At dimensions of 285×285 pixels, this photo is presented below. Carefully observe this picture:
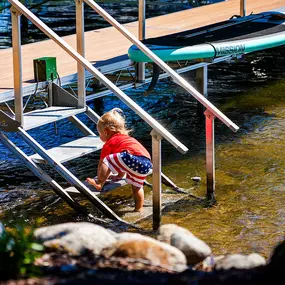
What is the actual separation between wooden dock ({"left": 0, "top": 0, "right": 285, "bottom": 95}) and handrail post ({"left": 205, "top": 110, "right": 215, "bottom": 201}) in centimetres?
186

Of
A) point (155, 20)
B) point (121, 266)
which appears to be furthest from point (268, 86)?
point (121, 266)

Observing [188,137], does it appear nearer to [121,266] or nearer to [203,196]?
[203,196]

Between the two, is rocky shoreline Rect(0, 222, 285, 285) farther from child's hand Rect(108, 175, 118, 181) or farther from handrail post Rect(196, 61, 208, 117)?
handrail post Rect(196, 61, 208, 117)

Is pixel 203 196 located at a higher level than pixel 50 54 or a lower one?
lower

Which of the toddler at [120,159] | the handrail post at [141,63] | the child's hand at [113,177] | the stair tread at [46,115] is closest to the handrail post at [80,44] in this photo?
the stair tread at [46,115]

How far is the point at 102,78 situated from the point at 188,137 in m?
3.47

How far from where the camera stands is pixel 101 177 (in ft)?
25.0

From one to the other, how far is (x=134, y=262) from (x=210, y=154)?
3.45m

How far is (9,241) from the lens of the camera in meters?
4.62

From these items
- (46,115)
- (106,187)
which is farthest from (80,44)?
(106,187)

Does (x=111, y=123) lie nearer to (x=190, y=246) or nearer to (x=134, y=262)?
(x=190, y=246)

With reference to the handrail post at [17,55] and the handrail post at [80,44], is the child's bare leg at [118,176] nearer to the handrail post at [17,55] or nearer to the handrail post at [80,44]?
the handrail post at [80,44]

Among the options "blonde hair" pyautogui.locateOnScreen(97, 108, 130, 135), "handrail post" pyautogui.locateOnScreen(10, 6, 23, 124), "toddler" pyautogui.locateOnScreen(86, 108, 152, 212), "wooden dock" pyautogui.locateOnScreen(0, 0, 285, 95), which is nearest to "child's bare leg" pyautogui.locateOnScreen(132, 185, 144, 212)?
"toddler" pyautogui.locateOnScreen(86, 108, 152, 212)

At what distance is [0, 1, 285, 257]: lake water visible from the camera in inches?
295
